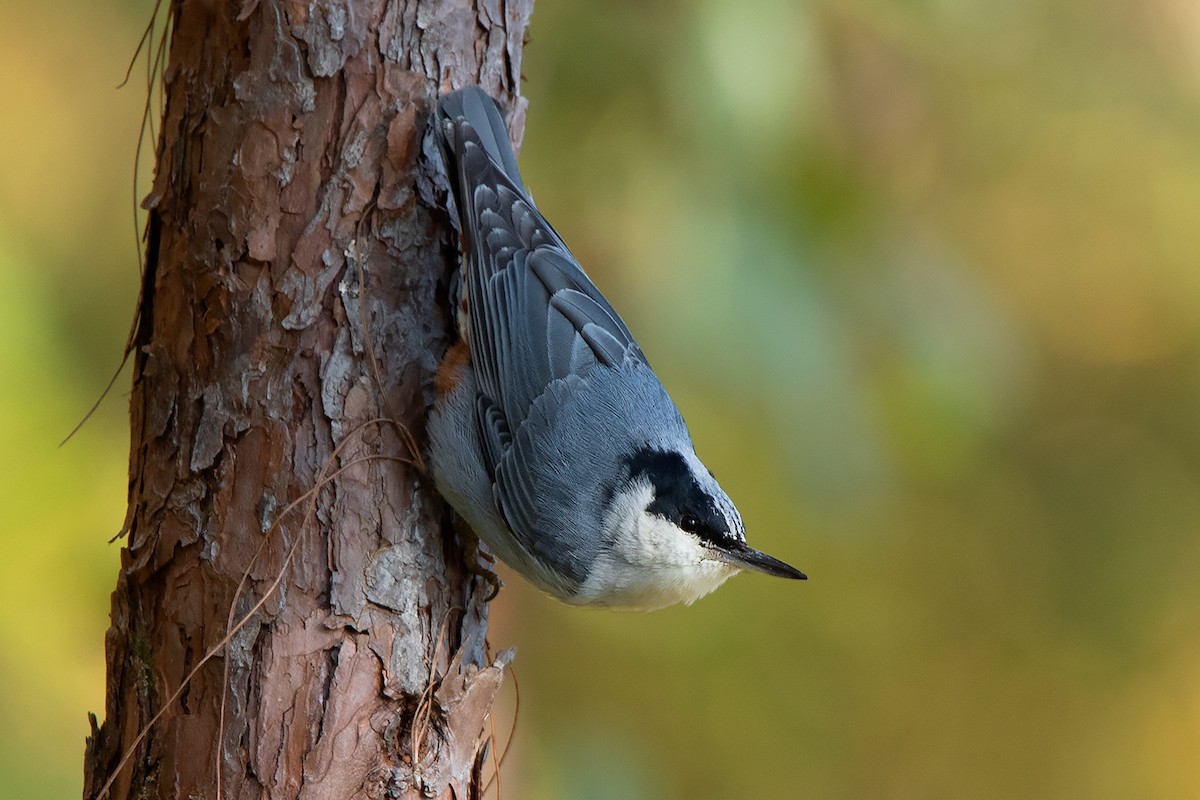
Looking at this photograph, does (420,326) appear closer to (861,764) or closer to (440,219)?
(440,219)

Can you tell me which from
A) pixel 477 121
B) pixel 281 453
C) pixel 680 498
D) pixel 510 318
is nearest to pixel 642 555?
pixel 680 498

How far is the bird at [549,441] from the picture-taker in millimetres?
1620

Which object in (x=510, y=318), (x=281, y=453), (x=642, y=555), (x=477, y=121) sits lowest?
(x=642, y=555)

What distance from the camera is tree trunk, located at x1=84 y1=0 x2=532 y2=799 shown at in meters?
1.52

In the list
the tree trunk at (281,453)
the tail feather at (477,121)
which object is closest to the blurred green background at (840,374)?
the tail feather at (477,121)

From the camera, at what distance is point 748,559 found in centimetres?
160

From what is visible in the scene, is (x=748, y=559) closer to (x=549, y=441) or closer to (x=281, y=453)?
(x=549, y=441)

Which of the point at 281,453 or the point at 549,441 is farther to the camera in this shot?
the point at 549,441

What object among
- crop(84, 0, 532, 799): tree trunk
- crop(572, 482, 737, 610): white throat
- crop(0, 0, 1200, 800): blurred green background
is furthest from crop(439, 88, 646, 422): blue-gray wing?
crop(0, 0, 1200, 800): blurred green background

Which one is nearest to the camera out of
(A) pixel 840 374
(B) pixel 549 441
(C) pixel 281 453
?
(C) pixel 281 453

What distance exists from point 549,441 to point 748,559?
0.36 metres

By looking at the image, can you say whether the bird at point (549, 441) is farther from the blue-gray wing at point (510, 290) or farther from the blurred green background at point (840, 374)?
the blurred green background at point (840, 374)

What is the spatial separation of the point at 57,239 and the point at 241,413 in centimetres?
132

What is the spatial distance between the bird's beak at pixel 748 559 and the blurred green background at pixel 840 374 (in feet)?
2.17
